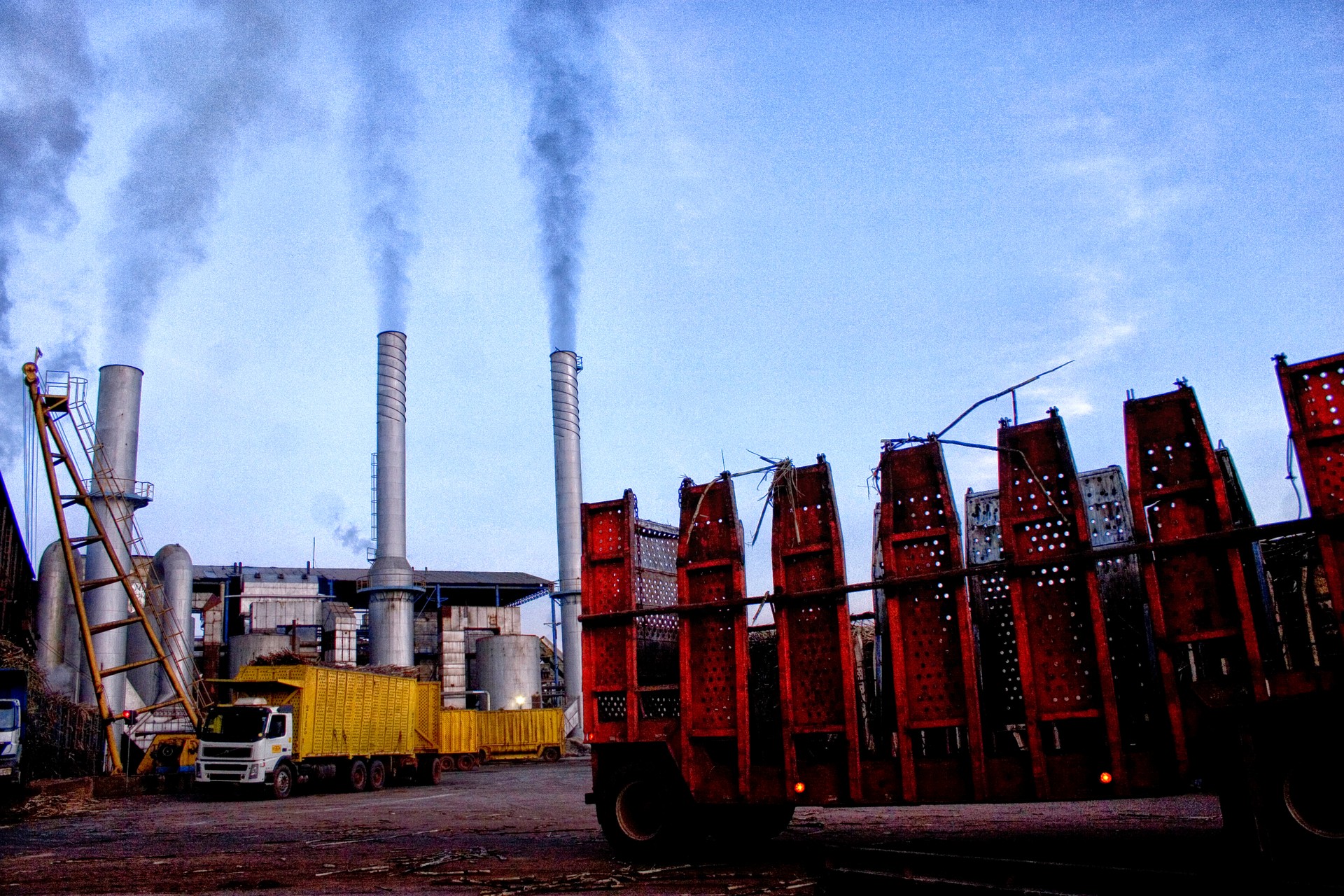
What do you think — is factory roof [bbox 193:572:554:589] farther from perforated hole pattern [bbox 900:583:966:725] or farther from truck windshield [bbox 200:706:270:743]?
perforated hole pattern [bbox 900:583:966:725]

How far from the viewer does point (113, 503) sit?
32.8m

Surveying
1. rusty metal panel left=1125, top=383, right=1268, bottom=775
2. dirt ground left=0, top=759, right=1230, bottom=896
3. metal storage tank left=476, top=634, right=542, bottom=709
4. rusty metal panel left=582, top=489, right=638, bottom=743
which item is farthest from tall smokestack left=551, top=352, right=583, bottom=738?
rusty metal panel left=1125, top=383, right=1268, bottom=775

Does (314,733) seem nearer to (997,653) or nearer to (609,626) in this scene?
(609,626)

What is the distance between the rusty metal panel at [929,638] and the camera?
298 inches

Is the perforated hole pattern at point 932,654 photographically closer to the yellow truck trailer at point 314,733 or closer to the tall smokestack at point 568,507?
the yellow truck trailer at point 314,733

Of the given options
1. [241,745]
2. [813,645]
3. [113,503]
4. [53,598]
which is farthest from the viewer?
[53,598]

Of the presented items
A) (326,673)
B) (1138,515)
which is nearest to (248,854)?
(1138,515)

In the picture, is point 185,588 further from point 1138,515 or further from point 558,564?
point 1138,515

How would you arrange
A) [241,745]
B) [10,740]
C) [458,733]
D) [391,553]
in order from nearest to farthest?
[10,740], [241,745], [458,733], [391,553]

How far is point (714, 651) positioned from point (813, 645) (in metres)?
1.05

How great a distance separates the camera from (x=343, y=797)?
906 inches

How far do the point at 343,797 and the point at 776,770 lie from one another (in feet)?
59.3

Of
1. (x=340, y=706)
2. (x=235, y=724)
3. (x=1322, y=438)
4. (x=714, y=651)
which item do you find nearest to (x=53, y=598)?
(x=340, y=706)

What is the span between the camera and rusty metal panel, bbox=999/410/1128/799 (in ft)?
23.0
